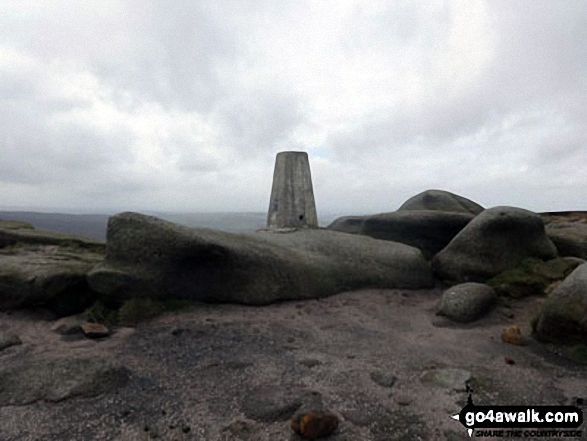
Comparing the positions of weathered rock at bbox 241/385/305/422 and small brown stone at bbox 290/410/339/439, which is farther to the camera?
weathered rock at bbox 241/385/305/422

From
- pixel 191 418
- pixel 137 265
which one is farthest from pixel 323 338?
pixel 137 265

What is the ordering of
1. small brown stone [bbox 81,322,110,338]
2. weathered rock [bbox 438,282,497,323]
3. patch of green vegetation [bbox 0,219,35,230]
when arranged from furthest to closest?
patch of green vegetation [bbox 0,219,35,230] → weathered rock [bbox 438,282,497,323] → small brown stone [bbox 81,322,110,338]

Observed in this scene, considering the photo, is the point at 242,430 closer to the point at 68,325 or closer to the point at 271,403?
the point at 271,403

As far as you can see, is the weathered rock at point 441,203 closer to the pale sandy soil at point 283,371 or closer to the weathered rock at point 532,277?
the weathered rock at point 532,277

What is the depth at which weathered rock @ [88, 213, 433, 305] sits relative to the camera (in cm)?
871

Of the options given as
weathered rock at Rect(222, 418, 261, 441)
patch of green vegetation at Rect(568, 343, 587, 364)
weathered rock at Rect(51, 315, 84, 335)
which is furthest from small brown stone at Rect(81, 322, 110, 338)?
patch of green vegetation at Rect(568, 343, 587, 364)

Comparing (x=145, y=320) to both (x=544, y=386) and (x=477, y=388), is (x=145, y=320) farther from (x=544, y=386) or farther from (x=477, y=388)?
(x=544, y=386)

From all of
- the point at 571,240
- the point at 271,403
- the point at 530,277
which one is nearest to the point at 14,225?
the point at 271,403

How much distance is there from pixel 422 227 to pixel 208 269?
7.71 meters

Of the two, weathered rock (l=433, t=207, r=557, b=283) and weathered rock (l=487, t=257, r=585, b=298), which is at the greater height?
weathered rock (l=433, t=207, r=557, b=283)

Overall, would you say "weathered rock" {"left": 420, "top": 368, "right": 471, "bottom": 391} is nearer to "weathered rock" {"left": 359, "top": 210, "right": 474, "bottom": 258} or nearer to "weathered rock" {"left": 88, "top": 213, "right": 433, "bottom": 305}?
"weathered rock" {"left": 88, "top": 213, "right": 433, "bottom": 305}

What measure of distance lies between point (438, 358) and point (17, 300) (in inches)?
310

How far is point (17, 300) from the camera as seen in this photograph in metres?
8.01

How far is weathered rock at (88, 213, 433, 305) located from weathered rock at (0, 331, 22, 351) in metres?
1.80
